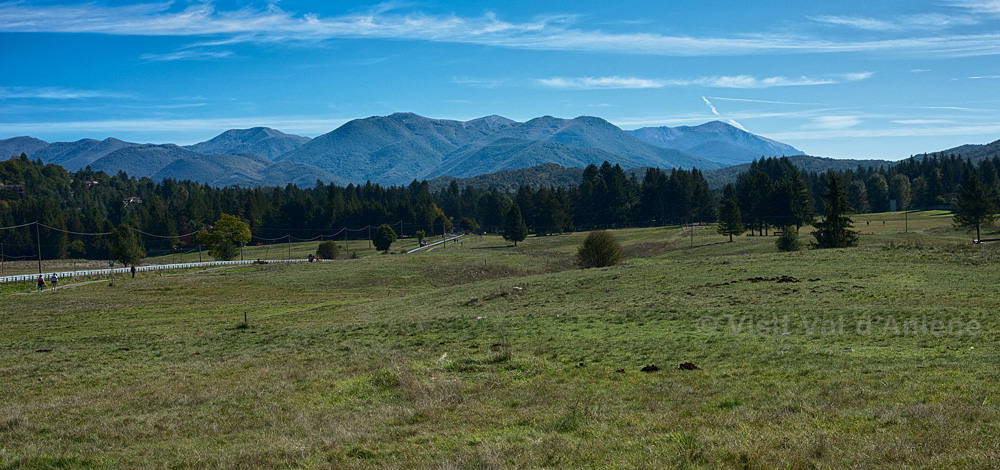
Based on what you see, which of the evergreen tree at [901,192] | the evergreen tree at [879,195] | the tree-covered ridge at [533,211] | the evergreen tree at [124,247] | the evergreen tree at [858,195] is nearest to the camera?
the evergreen tree at [124,247]

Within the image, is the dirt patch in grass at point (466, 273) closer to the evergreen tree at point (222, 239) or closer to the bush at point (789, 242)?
the bush at point (789, 242)

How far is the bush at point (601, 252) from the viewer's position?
64062 mm

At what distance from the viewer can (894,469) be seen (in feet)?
25.7

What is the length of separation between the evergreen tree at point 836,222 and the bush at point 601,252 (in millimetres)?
26907

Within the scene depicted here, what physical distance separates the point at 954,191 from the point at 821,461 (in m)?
229

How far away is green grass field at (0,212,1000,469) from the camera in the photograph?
9531 millimetres

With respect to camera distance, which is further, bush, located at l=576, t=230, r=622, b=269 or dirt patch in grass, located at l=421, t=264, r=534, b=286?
dirt patch in grass, located at l=421, t=264, r=534, b=286

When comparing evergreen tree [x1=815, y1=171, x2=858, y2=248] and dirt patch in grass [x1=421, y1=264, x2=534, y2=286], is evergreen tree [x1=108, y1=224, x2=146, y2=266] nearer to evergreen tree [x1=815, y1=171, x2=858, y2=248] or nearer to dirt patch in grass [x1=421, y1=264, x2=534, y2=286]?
dirt patch in grass [x1=421, y1=264, x2=534, y2=286]

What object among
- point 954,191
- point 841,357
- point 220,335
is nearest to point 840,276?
point 841,357

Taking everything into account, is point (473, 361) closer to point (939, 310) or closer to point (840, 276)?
point (939, 310)

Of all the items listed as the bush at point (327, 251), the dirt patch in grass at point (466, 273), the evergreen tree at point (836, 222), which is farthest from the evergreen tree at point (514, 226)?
the evergreen tree at point (836, 222)

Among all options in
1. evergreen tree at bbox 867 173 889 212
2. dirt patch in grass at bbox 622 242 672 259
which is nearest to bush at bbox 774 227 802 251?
dirt patch in grass at bbox 622 242 672 259

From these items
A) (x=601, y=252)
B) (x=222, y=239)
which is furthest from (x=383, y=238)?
(x=601, y=252)

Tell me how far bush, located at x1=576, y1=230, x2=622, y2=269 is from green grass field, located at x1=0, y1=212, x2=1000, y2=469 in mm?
24316
